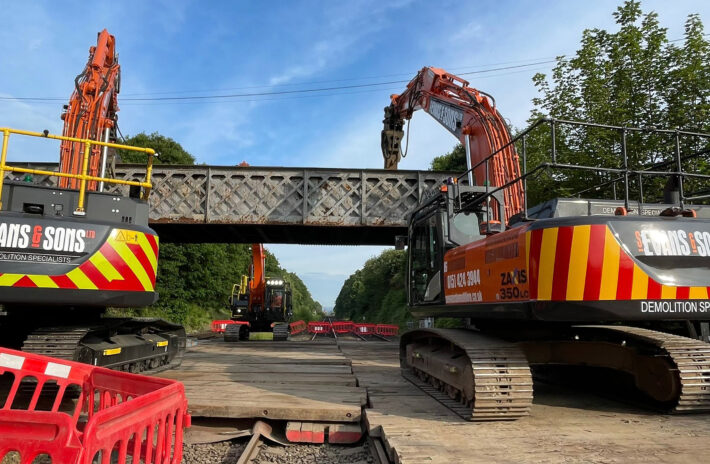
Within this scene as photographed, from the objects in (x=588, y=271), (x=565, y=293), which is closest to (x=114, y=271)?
(x=565, y=293)

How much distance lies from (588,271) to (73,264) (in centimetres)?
501

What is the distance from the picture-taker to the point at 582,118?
36.4ft

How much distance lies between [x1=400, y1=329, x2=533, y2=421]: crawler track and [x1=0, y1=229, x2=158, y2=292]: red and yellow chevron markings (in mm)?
3557

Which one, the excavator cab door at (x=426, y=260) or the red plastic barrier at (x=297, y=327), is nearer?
the excavator cab door at (x=426, y=260)

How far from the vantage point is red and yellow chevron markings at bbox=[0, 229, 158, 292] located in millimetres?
5047

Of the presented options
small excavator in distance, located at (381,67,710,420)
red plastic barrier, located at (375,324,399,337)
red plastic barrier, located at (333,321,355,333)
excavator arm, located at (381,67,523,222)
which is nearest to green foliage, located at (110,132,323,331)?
red plastic barrier, located at (333,321,355,333)

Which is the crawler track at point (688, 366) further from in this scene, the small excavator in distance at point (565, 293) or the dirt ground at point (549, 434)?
the dirt ground at point (549, 434)

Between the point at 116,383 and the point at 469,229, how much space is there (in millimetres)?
4294

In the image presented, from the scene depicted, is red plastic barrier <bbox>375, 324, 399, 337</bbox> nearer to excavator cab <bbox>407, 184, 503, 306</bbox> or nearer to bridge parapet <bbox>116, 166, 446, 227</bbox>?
bridge parapet <bbox>116, 166, 446, 227</bbox>

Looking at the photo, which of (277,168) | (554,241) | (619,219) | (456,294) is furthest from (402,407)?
(277,168)

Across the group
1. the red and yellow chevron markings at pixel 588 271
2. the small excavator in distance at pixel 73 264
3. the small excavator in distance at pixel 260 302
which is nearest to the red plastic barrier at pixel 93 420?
the small excavator in distance at pixel 73 264

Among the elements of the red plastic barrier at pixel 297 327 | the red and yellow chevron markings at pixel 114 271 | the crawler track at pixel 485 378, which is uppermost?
the red and yellow chevron markings at pixel 114 271

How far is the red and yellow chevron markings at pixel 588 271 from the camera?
3.91 m

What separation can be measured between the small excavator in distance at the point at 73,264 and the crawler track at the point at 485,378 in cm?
366
